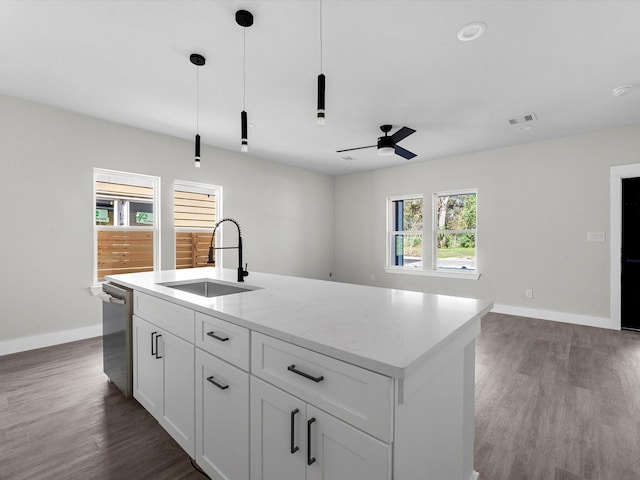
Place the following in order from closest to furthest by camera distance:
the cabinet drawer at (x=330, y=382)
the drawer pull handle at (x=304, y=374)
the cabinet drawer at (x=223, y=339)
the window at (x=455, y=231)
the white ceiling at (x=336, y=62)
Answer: the cabinet drawer at (x=330, y=382)
the drawer pull handle at (x=304, y=374)
the cabinet drawer at (x=223, y=339)
the white ceiling at (x=336, y=62)
the window at (x=455, y=231)

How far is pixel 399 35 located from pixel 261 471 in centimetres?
272

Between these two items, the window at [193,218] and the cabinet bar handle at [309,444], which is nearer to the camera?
the cabinet bar handle at [309,444]

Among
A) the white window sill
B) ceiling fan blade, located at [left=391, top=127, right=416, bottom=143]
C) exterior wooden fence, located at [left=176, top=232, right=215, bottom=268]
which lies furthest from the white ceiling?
the white window sill

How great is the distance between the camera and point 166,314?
5.89ft

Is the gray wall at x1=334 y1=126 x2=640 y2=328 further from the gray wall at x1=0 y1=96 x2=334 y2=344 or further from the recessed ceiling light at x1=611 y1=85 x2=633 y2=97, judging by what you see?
the gray wall at x1=0 y1=96 x2=334 y2=344

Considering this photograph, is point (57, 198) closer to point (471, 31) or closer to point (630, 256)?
point (471, 31)

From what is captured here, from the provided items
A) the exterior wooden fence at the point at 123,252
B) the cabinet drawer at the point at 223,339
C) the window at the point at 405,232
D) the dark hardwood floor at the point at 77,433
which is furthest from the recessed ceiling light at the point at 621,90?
the exterior wooden fence at the point at 123,252

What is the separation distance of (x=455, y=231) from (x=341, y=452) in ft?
17.5

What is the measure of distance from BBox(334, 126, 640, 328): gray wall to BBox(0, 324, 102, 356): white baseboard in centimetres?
513

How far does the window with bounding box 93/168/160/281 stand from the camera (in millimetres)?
3959

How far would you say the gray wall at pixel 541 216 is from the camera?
4273 millimetres

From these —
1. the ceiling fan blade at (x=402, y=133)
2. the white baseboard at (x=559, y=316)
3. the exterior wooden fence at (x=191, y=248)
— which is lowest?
the white baseboard at (x=559, y=316)

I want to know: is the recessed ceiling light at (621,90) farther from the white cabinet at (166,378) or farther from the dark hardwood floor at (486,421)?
the white cabinet at (166,378)

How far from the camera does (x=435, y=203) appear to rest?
19.2ft
